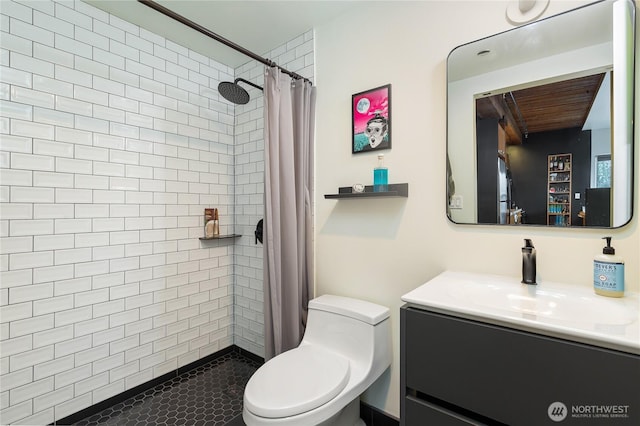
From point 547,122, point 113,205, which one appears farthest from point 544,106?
point 113,205

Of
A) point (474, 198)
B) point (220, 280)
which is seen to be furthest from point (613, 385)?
point (220, 280)

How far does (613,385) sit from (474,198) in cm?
82

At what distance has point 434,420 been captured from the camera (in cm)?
94

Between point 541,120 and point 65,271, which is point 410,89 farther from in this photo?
point 65,271

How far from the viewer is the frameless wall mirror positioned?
1.05 meters

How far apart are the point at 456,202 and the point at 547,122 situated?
1.58 ft

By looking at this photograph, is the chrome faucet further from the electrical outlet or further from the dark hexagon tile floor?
the dark hexagon tile floor

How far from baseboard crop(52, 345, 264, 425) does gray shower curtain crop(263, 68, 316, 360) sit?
0.75 m

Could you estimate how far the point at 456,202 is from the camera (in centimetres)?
140

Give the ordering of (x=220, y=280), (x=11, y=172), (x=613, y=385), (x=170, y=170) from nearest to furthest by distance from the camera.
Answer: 1. (x=613, y=385)
2. (x=11, y=172)
3. (x=170, y=170)
4. (x=220, y=280)

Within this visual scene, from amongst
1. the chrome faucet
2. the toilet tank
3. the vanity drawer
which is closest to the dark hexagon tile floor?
the toilet tank

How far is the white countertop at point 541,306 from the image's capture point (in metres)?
0.73

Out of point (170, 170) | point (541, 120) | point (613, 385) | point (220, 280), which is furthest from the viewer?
point (220, 280)

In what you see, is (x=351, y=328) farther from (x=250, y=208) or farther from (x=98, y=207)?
(x=98, y=207)
